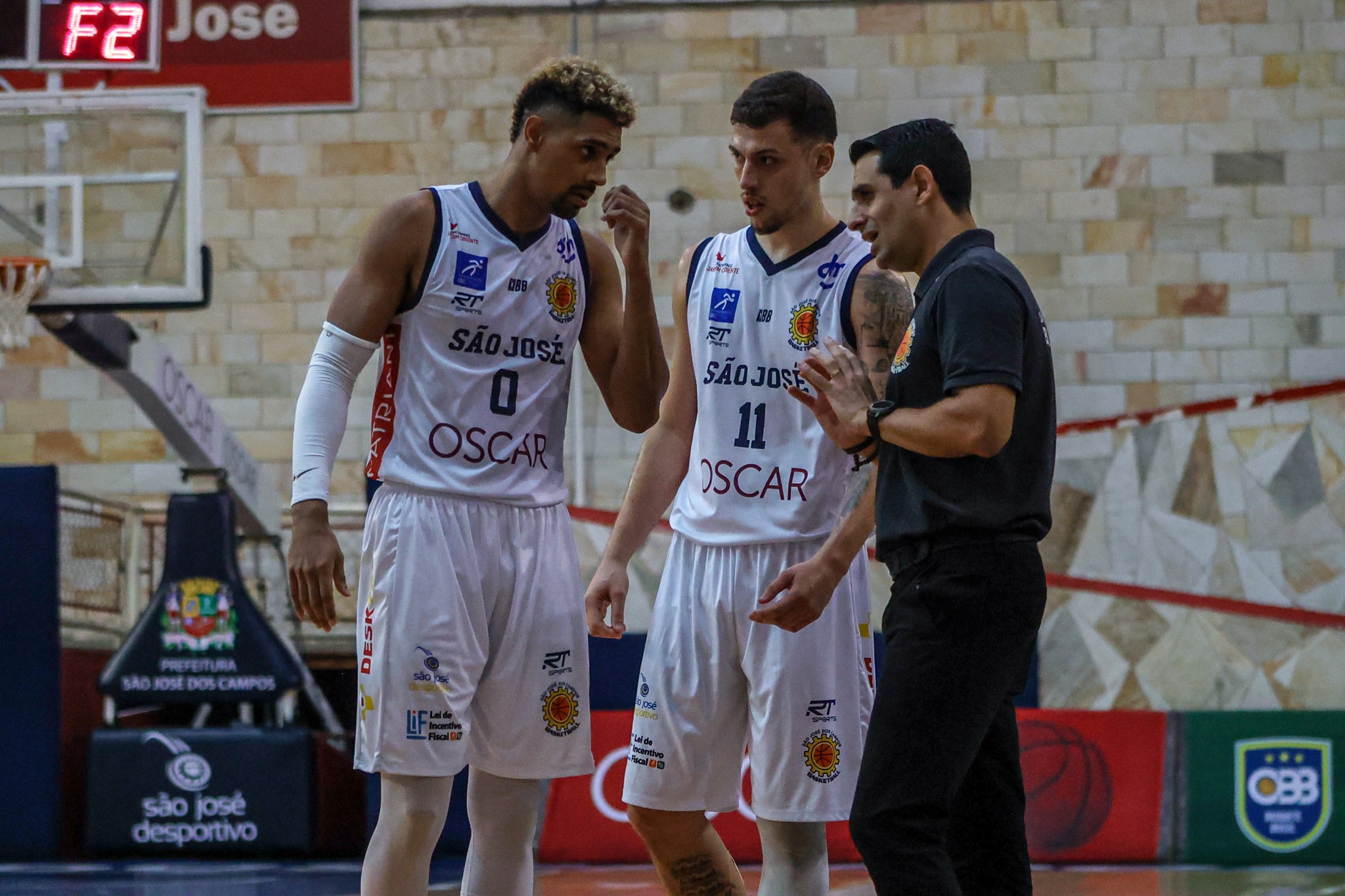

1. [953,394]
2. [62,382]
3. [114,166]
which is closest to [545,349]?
[953,394]

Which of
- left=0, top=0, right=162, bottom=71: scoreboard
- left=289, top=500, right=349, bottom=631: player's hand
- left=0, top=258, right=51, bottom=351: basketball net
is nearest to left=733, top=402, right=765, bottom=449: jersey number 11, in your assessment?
left=289, top=500, right=349, bottom=631: player's hand

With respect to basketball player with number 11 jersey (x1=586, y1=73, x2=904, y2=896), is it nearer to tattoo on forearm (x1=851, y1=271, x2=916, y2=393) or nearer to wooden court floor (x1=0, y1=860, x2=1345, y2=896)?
tattoo on forearm (x1=851, y1=271, x2=916, y2=393)

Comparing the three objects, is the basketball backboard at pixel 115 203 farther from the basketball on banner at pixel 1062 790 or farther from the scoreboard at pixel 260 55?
the basketball on banner at pixel 1062 790

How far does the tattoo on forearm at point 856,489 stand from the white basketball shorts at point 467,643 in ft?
2.11

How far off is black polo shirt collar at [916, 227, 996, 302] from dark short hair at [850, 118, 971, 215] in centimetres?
7

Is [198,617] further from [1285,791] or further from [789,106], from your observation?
[1285,791]

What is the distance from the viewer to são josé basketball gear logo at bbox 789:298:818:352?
134 inches

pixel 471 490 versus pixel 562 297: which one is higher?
pixel 562 297

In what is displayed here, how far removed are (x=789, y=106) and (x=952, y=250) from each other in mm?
763

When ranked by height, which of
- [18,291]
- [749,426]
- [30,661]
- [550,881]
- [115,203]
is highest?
[115,203]

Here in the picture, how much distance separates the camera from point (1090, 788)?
6.34 meters

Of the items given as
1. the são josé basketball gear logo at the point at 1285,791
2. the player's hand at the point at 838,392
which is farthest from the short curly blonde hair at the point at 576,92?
the são josé basketball gear logo at the point at 1285,791

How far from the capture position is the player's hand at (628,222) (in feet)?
10.6

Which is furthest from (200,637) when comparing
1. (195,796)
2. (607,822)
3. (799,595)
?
(799,595)
